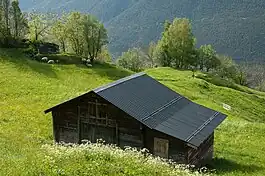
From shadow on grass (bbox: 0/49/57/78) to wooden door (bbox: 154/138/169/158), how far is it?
37922 millimetres

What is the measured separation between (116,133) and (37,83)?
30.9 m

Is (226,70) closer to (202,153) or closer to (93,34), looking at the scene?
(93,34)

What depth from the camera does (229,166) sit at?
31188 mm

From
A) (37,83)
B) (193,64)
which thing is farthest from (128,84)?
(193,64)

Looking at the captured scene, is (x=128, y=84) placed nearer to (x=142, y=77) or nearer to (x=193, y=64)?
(x=142, y=77)

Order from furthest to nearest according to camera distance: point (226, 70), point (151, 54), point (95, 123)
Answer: point (151, 54), point (226, 70), point (95, 123)

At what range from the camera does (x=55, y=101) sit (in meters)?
49.8

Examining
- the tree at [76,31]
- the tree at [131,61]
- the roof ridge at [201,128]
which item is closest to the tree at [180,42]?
the tree at [131,61]

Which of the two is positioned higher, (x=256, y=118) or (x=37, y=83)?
(x=37, y=83)

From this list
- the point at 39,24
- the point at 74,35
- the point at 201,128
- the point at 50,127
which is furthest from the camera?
the point at 39,24

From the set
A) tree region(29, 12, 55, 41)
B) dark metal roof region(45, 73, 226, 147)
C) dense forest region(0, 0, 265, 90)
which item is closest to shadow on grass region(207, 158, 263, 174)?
dark metal roof region(45, 73, 226, 147)

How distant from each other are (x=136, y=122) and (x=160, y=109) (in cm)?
314

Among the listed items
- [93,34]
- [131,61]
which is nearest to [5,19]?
[93,34]

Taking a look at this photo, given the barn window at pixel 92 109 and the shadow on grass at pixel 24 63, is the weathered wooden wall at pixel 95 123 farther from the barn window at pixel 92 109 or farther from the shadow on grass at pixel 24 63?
the shadow on grass at pixel 24 63
